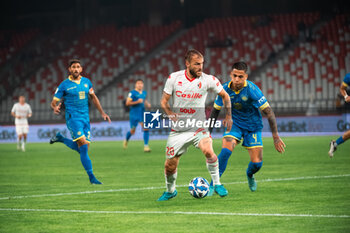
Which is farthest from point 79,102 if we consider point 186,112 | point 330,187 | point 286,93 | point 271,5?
point 271,5

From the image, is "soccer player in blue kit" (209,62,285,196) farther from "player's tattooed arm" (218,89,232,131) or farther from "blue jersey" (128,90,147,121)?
"blue jersey" (128,90,147,121)

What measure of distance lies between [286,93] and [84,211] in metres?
24.1

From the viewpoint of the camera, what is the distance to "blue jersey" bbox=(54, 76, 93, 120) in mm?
11172

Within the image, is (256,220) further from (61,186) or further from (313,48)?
(313,48)

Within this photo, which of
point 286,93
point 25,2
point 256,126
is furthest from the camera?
point 25,2

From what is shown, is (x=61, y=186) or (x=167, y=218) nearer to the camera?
(x=167, y=218)

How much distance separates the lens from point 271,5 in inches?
1393

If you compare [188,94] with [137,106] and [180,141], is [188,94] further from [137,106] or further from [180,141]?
[137,106]

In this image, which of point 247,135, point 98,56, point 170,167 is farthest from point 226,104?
point 98,56

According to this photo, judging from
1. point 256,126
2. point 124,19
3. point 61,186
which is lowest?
point 61,186

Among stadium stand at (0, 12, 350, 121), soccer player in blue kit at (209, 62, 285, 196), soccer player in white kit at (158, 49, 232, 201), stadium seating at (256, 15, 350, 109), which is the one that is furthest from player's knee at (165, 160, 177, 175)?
stadium seating at (256, 15, 350, 109)

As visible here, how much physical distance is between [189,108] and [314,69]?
2404 centimetres

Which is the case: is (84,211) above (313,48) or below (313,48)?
below

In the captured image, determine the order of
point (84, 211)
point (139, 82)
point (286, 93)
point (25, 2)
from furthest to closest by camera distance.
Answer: point (25, 2)
point (286, 93)
point (139, 82)
point (84, 211)
